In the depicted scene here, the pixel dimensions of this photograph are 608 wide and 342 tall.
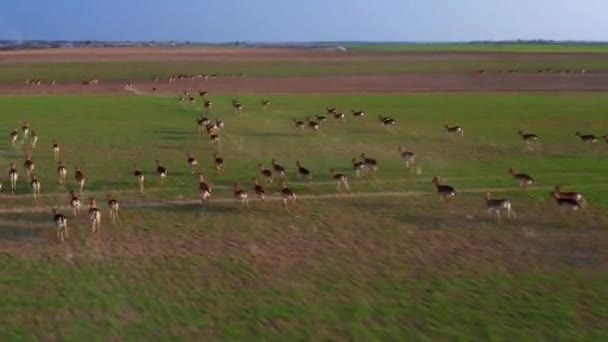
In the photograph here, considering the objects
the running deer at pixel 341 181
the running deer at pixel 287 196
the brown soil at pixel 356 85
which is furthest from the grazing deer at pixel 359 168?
the brown soil at pixel 356 85

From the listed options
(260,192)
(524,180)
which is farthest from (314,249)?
(524,180)

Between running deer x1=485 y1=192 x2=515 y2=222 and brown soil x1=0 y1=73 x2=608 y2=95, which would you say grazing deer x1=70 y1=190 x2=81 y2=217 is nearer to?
running deer x1=485 y1=192 x2=515 y2=222

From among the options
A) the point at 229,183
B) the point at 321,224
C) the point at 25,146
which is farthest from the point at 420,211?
the point at 25,146

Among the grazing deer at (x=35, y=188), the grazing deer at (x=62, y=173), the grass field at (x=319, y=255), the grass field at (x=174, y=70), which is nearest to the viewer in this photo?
the grass field at (x=319, y=255)

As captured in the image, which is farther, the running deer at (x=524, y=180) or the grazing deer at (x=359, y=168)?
the grazing deer at (x=359, y=168)

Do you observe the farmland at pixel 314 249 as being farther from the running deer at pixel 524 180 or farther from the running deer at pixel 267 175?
the running deer at pixel 267 175

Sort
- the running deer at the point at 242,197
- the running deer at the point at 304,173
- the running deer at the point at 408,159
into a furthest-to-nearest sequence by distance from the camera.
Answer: the running deer at the point at 408,159 < the running deer at the point at 304,173 < the running deer at the point at 242,197

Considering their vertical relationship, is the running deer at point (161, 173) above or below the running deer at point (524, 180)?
above
